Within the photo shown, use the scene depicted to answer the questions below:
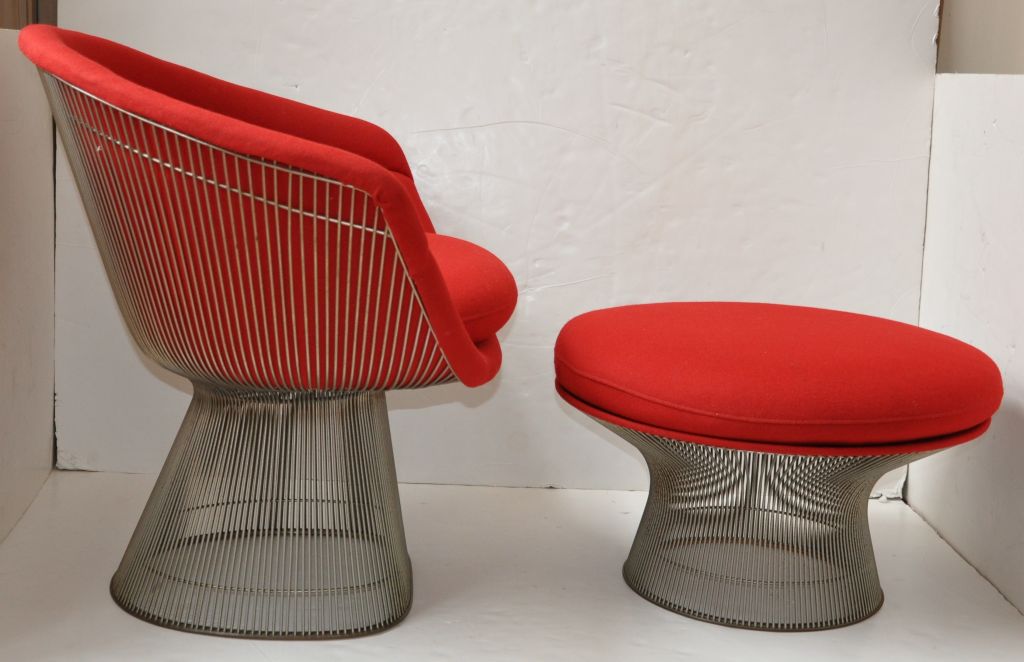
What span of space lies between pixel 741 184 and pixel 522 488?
788mm

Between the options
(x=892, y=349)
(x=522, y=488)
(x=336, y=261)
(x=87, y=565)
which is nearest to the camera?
(x=336, y=261)

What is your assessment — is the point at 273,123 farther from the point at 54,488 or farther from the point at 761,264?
the point at 761,264

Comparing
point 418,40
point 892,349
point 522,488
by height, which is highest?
point 418,40

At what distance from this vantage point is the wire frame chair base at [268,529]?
1.62 meters

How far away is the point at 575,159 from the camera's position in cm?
227

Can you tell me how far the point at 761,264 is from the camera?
232 centimetres

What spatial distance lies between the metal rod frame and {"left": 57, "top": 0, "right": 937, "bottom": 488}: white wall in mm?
614

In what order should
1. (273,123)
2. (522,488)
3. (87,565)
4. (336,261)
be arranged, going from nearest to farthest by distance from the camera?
(336,261) < (87,565) < (273,123) < (522,488)

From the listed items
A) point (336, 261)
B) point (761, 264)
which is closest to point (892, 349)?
point (761, 264)

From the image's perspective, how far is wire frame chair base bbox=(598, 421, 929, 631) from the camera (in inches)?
67.2

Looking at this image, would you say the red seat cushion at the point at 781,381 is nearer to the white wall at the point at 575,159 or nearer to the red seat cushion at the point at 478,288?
the red seat cushion at the point at 478,288

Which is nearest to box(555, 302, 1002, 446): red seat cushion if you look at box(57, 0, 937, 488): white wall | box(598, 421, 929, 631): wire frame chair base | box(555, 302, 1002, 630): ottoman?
box(555, 302, 1002, 630): ottoman

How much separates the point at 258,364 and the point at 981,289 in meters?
1.35

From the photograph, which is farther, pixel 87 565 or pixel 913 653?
pixel 87 565
